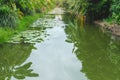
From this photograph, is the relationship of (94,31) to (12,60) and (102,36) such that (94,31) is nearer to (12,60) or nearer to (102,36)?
(102,36)

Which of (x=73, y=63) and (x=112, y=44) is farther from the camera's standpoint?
(x=112, y=44)

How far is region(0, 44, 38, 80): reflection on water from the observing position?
437 inches

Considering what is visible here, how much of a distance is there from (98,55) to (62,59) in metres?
1.98

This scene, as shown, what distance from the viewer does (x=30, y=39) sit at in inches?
741

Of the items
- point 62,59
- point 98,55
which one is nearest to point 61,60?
point 62,59

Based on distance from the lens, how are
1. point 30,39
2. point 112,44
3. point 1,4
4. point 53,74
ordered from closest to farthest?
point 53,74 → point 112,44 → point 30,39 → point 1,4

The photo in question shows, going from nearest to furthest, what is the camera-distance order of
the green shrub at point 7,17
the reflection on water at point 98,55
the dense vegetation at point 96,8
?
the reflection on water at point 98,55 < the green shrub at point 7,17 < the dense vegetation at point 96,8

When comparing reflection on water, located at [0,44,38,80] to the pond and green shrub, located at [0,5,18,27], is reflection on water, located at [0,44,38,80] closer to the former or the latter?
the pond

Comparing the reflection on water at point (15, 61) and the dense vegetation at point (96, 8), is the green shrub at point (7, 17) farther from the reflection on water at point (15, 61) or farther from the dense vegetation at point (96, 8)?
the dense vegetation at point (96, 8)

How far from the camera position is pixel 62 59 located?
45.3 feet

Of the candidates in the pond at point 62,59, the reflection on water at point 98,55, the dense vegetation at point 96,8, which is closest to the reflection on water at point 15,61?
the pond at point 62,59

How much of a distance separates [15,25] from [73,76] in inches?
477

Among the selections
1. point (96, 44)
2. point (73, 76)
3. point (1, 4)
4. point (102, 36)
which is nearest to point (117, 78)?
point (73, 76)

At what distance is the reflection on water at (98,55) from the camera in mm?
11320
